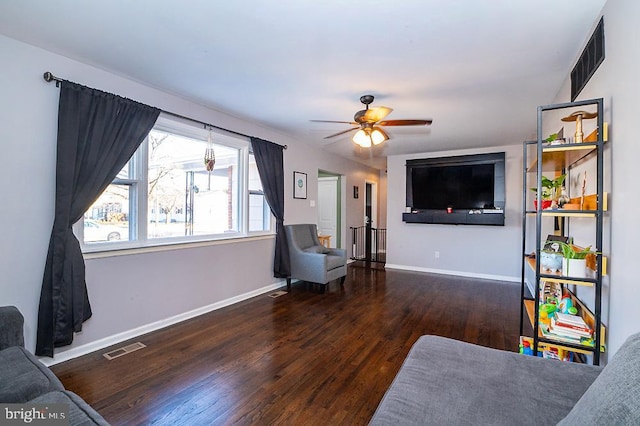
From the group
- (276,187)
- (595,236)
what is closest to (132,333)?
(276,187)

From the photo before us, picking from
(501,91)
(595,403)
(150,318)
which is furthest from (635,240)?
(150,318)

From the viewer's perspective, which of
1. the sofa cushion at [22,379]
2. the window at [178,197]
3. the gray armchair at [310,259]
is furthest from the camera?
the gray armchair at [310,259]

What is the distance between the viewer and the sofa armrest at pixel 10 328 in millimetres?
1626

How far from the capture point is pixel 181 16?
6.21 feet

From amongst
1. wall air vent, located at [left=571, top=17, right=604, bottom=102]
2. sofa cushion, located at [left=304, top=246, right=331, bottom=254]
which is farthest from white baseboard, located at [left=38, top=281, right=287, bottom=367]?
wall air vent, located at [left=571, top=17, right=604, bottom=102]

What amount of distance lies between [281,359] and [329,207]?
14.9ft

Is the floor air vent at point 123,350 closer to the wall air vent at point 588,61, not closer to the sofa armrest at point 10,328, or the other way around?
the sofa armrest at point 10,328

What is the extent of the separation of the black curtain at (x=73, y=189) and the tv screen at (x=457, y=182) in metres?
4.90

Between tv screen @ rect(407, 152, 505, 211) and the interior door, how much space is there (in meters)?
1.57

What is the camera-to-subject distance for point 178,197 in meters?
3.44

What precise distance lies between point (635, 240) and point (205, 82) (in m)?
3.19

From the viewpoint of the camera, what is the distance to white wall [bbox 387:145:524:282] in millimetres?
5273

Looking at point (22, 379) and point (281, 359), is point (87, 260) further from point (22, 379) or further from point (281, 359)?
point (281, 359)

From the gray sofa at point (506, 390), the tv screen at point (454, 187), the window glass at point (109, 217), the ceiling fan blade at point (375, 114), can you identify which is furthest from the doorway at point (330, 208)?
the gray sofa at point (506, 390)
